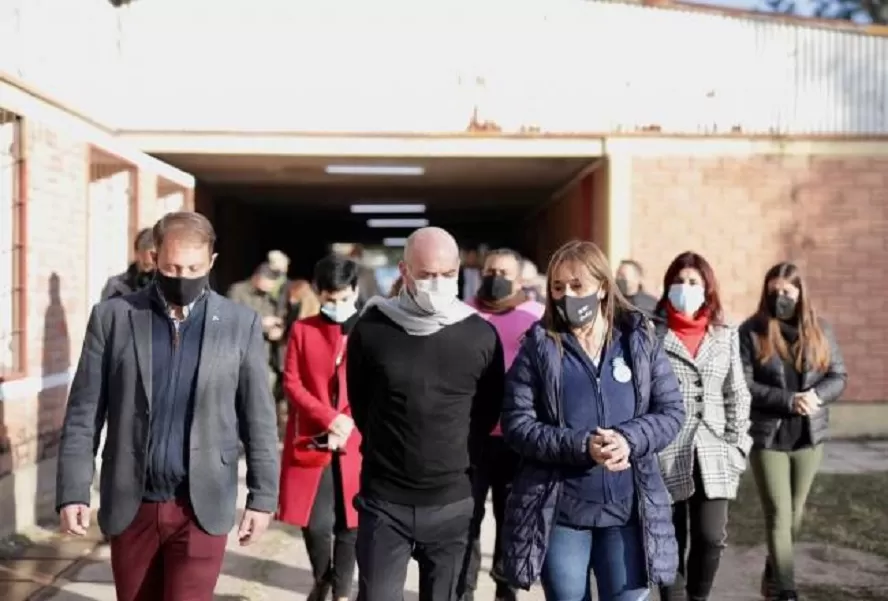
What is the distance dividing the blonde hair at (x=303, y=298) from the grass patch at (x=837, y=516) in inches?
160

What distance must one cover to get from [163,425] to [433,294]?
3.27 ft

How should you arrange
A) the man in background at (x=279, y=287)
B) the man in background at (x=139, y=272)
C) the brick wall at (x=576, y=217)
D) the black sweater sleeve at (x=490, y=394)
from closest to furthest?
the black sweater sleeve at (x=490, y=394), the man in background at (x=139, y=272), the man in background at (x=279, y=287), the brick wall at (x=576, y=217)

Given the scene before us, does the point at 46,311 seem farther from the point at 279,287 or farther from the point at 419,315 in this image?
the point at 419,315

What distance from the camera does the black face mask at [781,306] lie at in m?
5.60

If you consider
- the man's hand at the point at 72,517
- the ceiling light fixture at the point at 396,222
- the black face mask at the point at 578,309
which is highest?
the ceiling light fixture at the point at 396,222

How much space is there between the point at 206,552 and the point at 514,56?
9.37m

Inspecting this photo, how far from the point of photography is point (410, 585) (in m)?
6.27

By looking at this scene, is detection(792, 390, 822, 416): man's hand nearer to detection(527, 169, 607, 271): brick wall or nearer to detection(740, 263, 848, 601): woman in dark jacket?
detection(740, 263, 848, 601): woman in dark jacket

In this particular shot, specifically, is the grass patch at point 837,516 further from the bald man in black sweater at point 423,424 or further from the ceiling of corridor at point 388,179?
the ceiling of corridor at point 388,179

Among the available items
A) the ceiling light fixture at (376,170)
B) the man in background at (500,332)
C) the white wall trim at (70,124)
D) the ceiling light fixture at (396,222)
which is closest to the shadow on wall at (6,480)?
the white wall trim at (70,124)

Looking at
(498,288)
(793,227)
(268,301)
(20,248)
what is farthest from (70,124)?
(793,227)

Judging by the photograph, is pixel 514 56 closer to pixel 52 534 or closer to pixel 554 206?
pixel 554 206

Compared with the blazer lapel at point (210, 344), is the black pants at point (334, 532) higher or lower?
lower

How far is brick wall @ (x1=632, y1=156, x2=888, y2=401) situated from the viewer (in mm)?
12273
